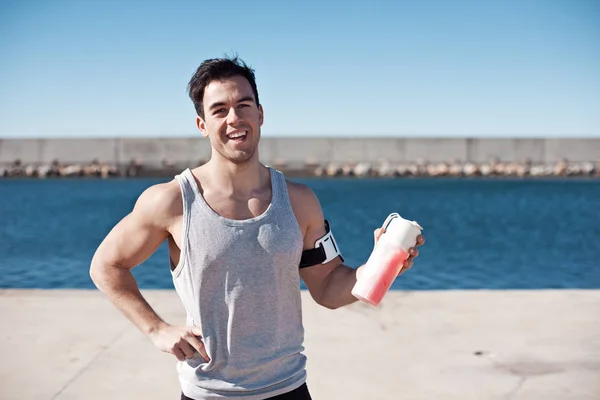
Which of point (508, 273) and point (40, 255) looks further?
point (40, 255)

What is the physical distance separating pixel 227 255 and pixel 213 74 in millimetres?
536

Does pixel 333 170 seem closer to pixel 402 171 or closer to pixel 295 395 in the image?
pixel 402 171

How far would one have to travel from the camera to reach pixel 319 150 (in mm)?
45469

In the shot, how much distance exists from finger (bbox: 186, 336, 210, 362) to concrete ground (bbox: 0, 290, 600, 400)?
180cm

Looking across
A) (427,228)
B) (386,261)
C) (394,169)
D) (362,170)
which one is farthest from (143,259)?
(394,169)

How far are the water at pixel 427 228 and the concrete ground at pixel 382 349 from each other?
6.07 meters

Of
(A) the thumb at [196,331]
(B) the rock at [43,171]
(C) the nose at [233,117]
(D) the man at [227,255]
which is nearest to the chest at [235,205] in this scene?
→ (D) the man at [227,255]

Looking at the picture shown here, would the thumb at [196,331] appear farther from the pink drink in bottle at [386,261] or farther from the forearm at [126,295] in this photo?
the pink drink in bottle at [386,261]

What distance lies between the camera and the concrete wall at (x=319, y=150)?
4503 centimetres

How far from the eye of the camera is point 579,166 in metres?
46.1

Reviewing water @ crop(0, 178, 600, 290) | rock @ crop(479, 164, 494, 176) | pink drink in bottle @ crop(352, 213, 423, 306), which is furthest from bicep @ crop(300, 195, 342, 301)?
rock @ crop(479, 164, 494, 176)

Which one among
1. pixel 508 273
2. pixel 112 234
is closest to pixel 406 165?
pixel 508 273

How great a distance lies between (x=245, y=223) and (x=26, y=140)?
48.5 metres

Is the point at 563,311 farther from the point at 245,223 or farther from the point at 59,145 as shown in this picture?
the point at 59,145
